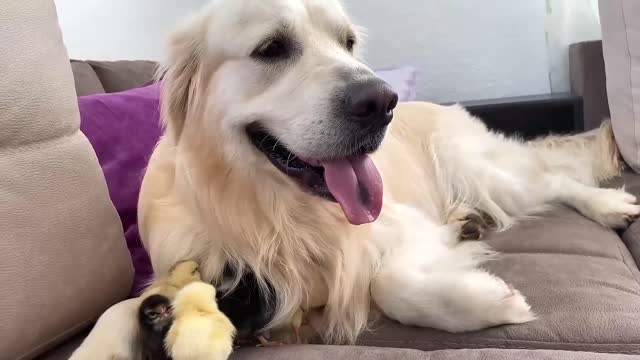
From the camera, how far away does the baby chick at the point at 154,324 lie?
0.95m

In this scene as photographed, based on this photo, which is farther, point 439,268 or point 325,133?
point 439,268

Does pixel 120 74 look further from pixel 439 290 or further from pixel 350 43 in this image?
pixel 439 290

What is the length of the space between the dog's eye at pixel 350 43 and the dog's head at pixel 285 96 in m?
0.03

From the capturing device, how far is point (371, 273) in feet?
4.16

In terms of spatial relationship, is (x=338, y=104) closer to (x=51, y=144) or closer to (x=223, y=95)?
(x=223, y=95)

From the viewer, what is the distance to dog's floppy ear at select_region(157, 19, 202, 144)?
134cm

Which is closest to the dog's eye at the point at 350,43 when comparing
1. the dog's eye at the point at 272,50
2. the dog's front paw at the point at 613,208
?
the dog's eye at the point at 272,50

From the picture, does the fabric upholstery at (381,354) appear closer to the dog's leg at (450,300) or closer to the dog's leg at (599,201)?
the dog's leg at (450,300)

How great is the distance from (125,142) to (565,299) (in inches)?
48.2

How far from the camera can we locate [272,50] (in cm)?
125

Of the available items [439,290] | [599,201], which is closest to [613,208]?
[599,201]

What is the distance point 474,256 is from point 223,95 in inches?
28.3

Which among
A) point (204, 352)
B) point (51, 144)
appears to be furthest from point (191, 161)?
point (204, 352)

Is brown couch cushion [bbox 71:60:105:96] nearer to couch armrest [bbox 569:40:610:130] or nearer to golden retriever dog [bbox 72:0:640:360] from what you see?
golden retriever dog [bbox 72:0:640:360]
